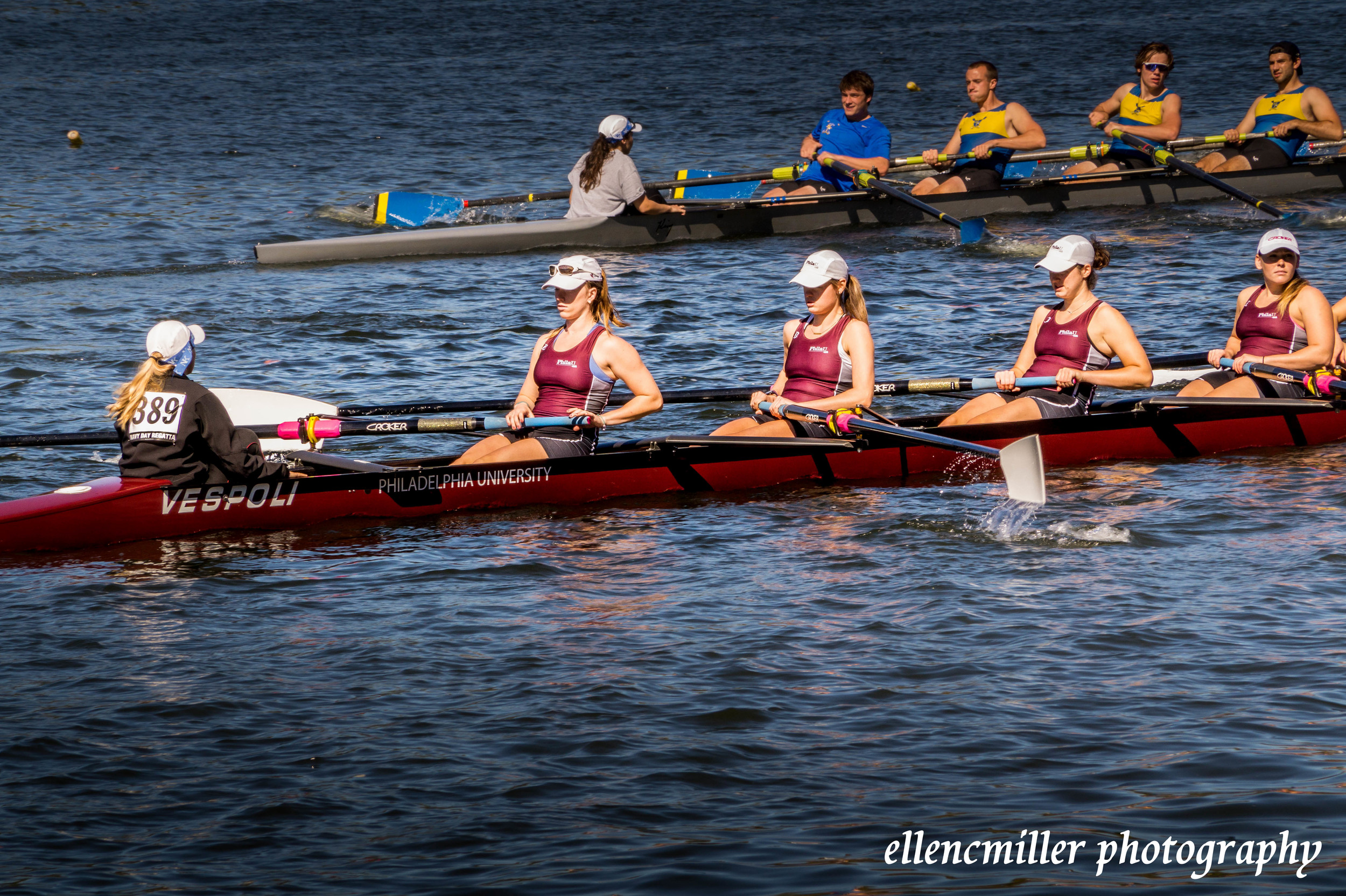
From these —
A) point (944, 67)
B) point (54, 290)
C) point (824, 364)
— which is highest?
point (944, 67)

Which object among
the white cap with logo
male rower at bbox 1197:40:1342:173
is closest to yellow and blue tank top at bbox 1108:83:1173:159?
male rower at bbox 1197:40:1342:173

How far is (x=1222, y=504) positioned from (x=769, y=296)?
6556 millimetres

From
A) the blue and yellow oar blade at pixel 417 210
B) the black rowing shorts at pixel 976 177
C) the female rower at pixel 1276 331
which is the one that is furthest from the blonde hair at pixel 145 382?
the black rowing shorts at pixel 976 177

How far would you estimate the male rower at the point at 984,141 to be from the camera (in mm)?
15172

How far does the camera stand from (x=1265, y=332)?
916 centimetres

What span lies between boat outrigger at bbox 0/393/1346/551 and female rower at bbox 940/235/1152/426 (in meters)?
0.16

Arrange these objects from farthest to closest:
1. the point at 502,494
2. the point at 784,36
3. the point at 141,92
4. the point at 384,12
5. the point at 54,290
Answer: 1. the point at 384,12
2. the point at 784,36
3. the point at 141,92
4. the point at 54,290
5. the point at 502,494

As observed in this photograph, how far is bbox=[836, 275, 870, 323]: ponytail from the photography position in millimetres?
8422

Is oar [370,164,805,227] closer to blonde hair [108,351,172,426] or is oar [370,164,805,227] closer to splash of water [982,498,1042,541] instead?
splash of water [982,498,1042,541]

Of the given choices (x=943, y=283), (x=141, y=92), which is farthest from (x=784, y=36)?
(x=943, y=283)

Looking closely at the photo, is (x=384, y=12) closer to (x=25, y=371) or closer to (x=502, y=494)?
(x=25, y=371)

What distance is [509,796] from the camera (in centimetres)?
516

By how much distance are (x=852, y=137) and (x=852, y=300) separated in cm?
739

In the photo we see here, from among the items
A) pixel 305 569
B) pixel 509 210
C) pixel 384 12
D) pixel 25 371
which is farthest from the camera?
pixel 384 12
